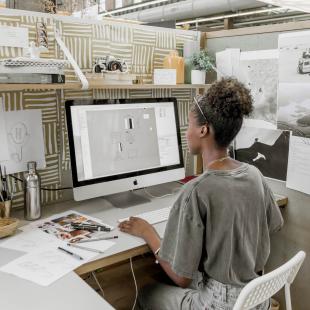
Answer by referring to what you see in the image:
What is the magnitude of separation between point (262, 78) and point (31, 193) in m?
1.15

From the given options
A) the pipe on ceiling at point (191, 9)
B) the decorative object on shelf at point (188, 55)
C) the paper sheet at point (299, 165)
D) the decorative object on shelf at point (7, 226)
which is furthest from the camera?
the pipe on ceiling at point (191, 9)

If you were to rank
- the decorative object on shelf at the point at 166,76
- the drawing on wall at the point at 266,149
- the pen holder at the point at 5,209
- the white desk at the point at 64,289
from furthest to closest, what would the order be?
the decorative object on shelf at the point at 166,76 < the drawing on wall at the point at 266,149 < the pen holder at the point at 5,209 < the white desk at the point at 64,289

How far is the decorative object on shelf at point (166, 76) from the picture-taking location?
183cm

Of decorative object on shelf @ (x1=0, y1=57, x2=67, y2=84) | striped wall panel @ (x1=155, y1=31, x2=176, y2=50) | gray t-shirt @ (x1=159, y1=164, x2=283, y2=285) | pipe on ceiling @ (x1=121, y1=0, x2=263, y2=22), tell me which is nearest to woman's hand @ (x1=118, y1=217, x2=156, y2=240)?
gray t-shirt @ (x1=159, y1=164, x2=283, y2=285)

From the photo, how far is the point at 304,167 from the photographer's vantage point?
1608mm

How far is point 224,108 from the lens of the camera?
1.10 metres

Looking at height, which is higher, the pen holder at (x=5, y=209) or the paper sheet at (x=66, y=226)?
the pen holder at (x=5, y=209)

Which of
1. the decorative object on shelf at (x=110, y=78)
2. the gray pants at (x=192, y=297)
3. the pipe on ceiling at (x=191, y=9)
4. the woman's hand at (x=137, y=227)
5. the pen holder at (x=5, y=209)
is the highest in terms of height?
the pipe on ceiling at (x=191, y=9)

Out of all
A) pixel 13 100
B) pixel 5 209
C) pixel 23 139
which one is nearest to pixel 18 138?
pixel 23 139

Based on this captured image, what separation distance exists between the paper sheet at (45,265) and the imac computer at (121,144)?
0.34 metres

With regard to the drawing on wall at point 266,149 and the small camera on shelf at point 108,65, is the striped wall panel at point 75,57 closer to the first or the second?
the small camera on shelf at point 108,65

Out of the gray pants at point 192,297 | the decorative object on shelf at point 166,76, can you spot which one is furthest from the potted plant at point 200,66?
the gray pants at point 192,297

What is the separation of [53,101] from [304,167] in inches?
44.6

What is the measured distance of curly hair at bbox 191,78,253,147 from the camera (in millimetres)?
1103
